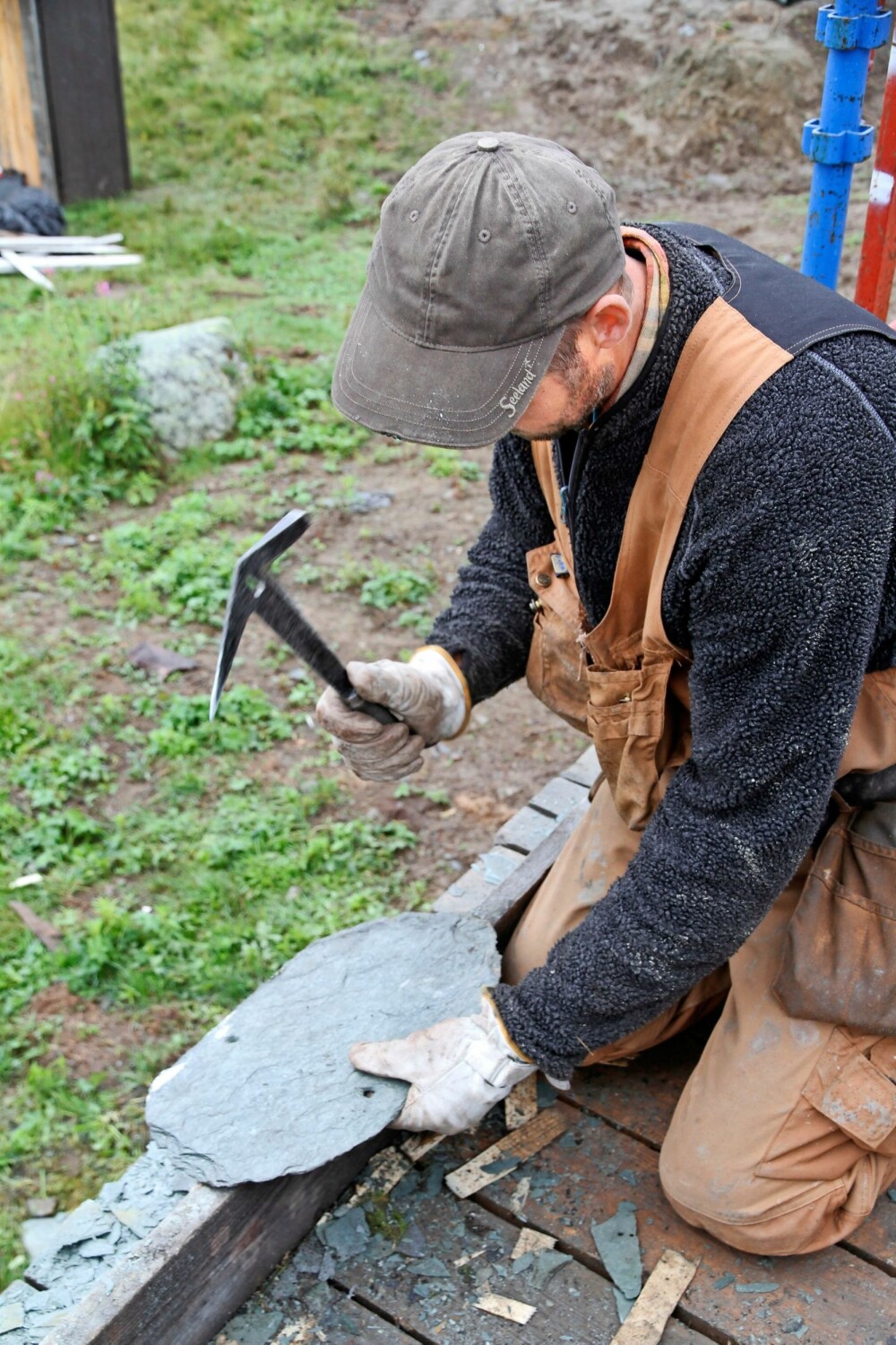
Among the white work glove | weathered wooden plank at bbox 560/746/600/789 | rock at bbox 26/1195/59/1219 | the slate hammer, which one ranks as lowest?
rock at bbox 26/1195/59/1219

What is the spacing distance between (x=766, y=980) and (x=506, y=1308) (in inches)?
28.2

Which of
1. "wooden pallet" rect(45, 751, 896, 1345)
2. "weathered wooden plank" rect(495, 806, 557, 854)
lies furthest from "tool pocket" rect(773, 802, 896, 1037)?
"weathered wooden plank" rect(495, 806, 557, 854)

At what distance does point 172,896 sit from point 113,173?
7323 millimetres

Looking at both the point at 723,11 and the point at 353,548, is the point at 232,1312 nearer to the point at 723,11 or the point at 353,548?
the point at 353,548

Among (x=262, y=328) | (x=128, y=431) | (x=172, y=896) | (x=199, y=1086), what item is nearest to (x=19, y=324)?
(x=262, y=328)

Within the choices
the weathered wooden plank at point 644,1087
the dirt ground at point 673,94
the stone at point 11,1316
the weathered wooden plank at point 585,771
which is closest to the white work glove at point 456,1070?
the weathered wooden plank at point 644,1087

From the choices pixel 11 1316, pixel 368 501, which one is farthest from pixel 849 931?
pixel 368 501

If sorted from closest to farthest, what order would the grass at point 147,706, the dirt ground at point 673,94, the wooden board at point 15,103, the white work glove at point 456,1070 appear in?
the white work glove at point 456,1070, the grass at point 147,706, the wooden board at point 15,103, the dirt ground at point 673,94

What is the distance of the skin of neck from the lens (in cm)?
180

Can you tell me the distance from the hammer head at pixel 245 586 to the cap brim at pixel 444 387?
384 mm

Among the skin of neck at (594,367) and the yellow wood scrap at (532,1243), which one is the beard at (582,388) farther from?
the yellow wood scrap at (532,1243)

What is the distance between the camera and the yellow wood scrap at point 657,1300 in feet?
6.55

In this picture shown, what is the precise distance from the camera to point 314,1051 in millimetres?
2340

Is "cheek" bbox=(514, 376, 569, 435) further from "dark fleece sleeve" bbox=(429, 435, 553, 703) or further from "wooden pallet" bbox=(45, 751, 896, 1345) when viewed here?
"wooden pallet" bbox=(45, 751, 896, 1345)
